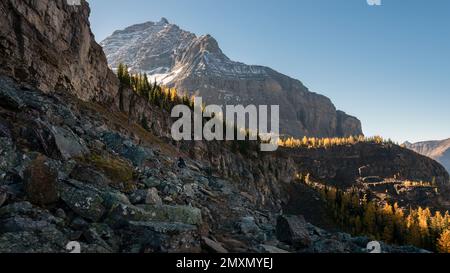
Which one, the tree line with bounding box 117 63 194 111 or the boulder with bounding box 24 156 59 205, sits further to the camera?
the tree line with bounding box 117 63 194 111

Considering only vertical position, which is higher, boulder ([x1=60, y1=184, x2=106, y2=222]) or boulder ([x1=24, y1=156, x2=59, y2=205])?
boulder ([x1=24, y1=156, x2=59, y2=205])

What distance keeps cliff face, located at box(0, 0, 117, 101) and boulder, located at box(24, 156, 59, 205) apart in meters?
18.3

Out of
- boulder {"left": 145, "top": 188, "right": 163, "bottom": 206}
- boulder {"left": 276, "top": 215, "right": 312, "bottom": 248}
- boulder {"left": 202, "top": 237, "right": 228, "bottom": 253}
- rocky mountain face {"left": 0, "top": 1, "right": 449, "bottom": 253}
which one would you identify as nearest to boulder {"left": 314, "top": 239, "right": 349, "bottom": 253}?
rocky mountain face {"left": 0, "top": 1, "right": 449, "bottom": 253}

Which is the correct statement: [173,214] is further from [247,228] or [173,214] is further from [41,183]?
[247,228]

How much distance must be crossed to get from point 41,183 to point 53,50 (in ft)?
137

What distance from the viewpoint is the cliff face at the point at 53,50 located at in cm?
3575

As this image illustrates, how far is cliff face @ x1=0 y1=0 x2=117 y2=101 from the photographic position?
35750 mm

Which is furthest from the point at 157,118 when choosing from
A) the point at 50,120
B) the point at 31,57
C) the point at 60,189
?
the point at 60,189

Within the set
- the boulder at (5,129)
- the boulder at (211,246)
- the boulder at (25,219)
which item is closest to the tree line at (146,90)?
the boulder at (5,129)

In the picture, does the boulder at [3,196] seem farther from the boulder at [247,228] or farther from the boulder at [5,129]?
the boulder at [247,228]

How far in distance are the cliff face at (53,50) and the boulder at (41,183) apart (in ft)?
60.0

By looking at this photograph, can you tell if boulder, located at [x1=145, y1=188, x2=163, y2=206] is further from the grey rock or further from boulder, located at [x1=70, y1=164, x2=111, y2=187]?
the grey rock
